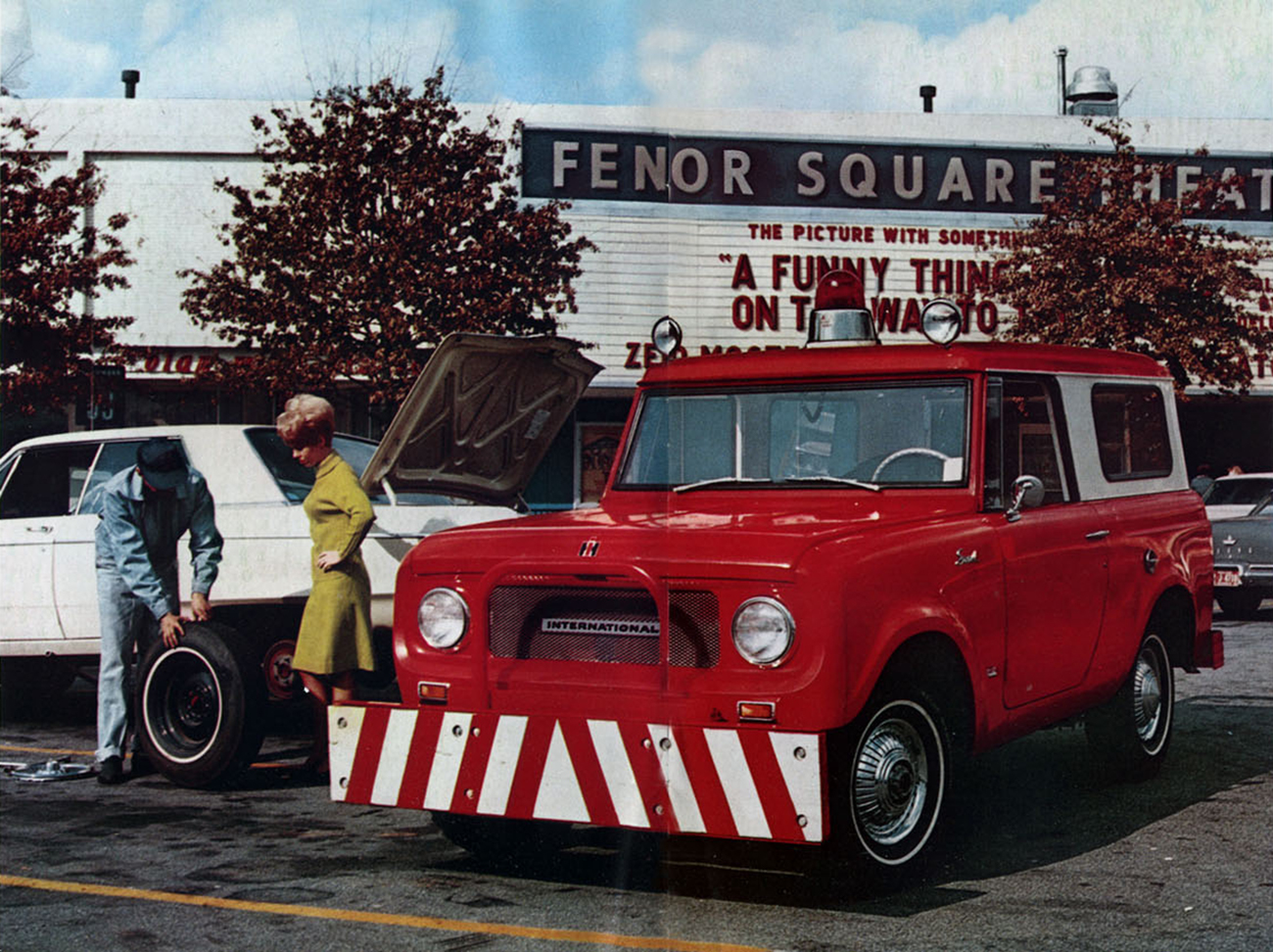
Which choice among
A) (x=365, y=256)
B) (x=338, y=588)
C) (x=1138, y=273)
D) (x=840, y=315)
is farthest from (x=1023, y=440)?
(x=1138, y=273)

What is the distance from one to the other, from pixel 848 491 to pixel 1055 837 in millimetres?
1511

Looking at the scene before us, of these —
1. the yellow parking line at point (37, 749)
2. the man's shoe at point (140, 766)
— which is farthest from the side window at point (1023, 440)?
the yellow parking line at point (37, 749)

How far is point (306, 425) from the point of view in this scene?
663cm

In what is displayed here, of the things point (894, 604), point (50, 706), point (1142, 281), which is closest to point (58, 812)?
point (50, 706)

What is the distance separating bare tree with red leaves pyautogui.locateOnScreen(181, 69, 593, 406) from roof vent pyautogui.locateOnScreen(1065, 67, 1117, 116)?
8.59 feet

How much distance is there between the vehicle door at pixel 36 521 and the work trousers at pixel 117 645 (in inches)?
12.6

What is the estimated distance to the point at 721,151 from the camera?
346 inches

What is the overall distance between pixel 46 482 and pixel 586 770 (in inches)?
148

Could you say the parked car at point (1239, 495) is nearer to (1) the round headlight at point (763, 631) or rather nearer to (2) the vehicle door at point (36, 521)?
(2) the vehicle door at point (36, 521)

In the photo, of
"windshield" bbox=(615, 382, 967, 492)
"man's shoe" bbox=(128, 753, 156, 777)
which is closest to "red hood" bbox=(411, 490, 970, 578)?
"windshield" bbox=(615, 382, 967, 492)

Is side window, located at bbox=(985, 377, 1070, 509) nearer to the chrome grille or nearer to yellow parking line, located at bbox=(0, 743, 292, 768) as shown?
the chrome grille

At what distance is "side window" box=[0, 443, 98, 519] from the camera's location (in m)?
7.38

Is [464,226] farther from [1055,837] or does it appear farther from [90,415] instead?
[1055,837]

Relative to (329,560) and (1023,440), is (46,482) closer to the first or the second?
(329,560)
